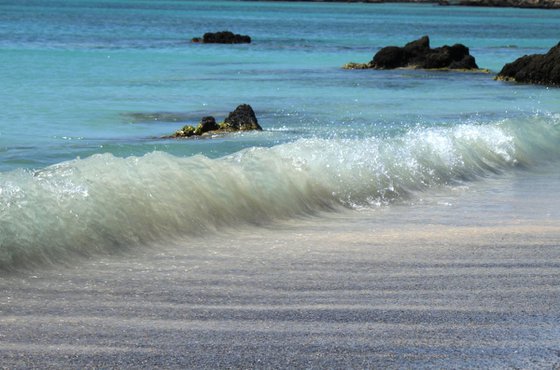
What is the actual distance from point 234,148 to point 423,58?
2615 centimetres

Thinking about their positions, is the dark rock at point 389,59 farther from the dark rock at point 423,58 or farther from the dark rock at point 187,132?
the dark rock at point 187,132

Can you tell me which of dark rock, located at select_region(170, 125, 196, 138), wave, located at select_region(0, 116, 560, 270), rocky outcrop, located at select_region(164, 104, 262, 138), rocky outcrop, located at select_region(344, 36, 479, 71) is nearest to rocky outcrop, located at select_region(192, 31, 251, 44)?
rocky outcrop, located at select_region(344, 36, 479, 71)

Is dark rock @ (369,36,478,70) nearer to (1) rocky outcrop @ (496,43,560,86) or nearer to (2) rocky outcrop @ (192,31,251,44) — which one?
(1) rocky outcrop @ (496,43,560,86)

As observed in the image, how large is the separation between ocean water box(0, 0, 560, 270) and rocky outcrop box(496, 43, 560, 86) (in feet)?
2.76

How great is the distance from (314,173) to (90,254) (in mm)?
3593

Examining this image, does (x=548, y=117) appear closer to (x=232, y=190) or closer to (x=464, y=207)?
(x=464, y=207)

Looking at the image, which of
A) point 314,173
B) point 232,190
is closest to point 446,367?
point 232,190

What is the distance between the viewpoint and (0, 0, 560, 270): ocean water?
7.07 m

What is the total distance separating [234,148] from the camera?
14.9 metres

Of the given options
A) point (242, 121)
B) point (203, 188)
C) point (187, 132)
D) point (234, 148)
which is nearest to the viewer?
point (203, 188)

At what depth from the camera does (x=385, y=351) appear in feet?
15.1

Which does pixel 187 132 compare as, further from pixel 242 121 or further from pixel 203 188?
pixel 203 188

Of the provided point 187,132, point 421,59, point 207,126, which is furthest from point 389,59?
point 187,132

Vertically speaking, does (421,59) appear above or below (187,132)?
below
